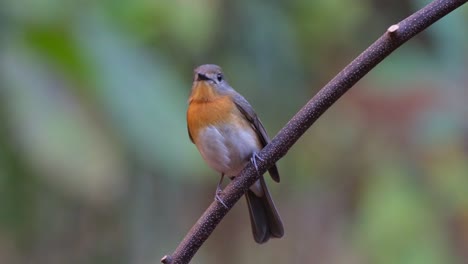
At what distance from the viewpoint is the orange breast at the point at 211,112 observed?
3.07 m

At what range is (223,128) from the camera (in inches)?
121

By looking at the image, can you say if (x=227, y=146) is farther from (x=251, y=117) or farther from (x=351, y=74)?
(x=351, y=74)

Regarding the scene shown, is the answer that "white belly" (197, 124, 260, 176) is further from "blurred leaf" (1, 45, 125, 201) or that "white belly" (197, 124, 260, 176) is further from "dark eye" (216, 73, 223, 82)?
"blurred leaf" (1, 45, 125, 201)

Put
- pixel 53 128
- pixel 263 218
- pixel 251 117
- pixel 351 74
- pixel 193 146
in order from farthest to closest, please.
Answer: pixel 193 146, pixel 251 117, pixel 263 218, pixel 53 128, pixel 351 74

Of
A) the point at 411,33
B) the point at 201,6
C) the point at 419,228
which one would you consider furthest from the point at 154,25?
the point at 411,33

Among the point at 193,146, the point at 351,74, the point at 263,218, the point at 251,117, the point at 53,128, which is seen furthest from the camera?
the point at 193,146

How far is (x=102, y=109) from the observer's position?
2.66 meters

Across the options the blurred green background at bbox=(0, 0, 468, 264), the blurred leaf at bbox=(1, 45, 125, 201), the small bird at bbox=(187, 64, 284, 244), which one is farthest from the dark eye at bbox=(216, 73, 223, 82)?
the blurred leaf at bbox=(1, 45, 125, 201)

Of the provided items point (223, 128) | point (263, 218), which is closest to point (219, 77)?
point (223, 128)

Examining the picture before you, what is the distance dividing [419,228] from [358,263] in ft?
2.12

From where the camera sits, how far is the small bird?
3.03 meters

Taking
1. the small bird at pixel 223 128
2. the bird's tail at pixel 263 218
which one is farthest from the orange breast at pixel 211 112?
the bird's tail at pixel 263 218

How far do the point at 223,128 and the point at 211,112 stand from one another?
0.07 meters

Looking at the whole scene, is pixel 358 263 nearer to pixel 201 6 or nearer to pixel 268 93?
pixel 268 93
